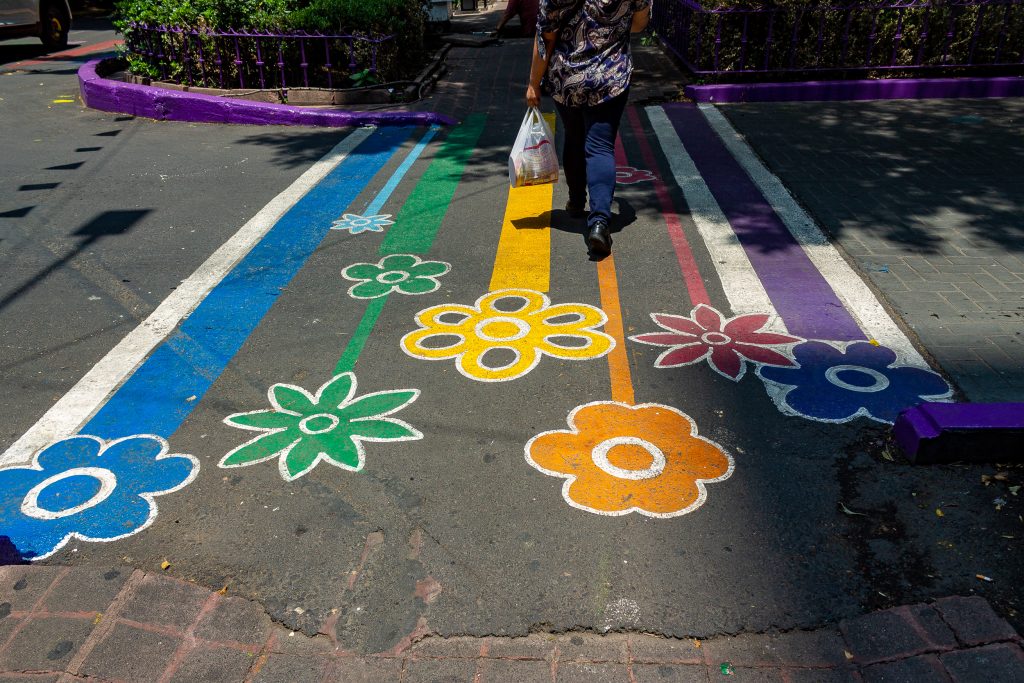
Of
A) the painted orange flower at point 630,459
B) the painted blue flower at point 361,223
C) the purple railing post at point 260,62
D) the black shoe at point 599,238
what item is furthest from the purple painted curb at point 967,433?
the purple railing post at point 260,62

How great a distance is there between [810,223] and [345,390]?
387 centimetres

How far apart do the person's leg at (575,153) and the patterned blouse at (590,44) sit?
0.76 feet

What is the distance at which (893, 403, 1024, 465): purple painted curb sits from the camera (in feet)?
10.0

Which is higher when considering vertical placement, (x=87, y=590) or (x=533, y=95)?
(x=533, y=95)

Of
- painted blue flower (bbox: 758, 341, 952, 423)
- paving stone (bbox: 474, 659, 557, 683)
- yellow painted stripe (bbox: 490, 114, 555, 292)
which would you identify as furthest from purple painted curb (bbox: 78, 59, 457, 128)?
paving stone (bbox: 474, 659, 557, 683)

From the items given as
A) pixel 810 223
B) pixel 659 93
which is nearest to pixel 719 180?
pixel 810 223

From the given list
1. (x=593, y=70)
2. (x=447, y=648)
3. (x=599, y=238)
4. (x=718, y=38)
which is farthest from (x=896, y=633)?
(x=718, y=38)

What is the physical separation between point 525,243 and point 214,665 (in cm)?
386

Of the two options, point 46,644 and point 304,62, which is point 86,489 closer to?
point 46,644

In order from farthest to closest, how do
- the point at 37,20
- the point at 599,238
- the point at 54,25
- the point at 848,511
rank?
1. the point at 54,25
2. the point at 37,20
3. the point at 599,238
4. the point at 848,511

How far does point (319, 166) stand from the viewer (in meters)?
7.82

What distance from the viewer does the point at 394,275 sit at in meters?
5.21

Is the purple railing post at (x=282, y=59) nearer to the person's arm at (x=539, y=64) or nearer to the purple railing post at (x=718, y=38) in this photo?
the purple railing post at (x=718, y=38)

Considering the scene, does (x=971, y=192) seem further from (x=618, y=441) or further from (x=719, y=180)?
(x=618, y=441)
